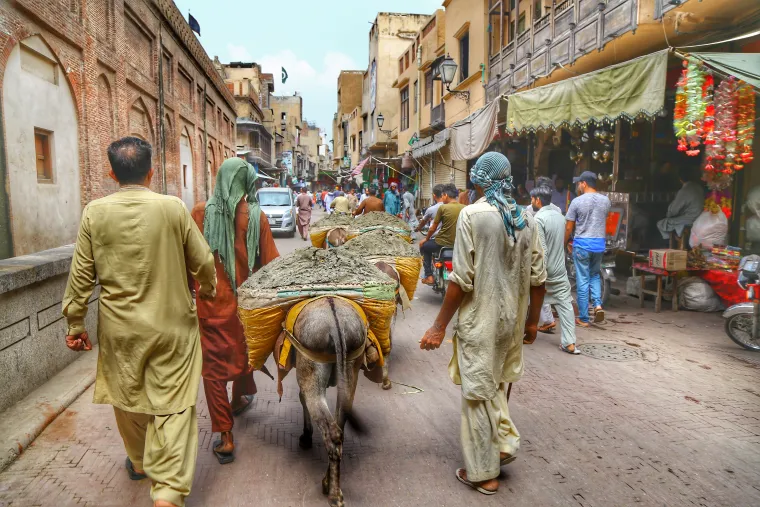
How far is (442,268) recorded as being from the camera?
8.51 m

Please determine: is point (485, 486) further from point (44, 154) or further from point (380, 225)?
point (44, 154)

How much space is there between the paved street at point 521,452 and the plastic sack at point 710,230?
9.29 feet

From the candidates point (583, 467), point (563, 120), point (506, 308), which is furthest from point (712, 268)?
point (506, 308)

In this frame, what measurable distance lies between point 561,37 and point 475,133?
2.34 metres

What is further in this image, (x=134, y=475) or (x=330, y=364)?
(x=134, y=475)

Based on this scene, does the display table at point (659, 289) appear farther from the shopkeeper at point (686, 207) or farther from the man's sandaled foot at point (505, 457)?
the man's sandaled foot at point (505, 457)

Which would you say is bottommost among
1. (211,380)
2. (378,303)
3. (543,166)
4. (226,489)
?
(226,489)

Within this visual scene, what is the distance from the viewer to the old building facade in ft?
25.6

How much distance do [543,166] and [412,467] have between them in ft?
36.0

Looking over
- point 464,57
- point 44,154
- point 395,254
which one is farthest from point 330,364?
point 464,57

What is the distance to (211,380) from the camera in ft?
12.2

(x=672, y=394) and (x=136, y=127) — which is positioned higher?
(x=136, y=127)

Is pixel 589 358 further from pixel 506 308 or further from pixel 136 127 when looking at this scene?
pixel 136 127

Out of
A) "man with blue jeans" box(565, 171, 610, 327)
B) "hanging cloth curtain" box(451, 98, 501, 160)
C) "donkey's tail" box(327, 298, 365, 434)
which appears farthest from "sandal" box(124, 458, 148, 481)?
"hanging cloth curtain" box(451, 98, 501, 160)
